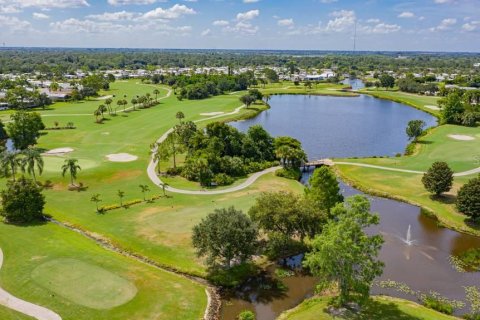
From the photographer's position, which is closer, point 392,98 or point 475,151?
point 475,151

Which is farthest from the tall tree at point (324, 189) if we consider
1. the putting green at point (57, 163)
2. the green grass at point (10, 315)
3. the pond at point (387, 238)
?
the putting green at point (57, 163)

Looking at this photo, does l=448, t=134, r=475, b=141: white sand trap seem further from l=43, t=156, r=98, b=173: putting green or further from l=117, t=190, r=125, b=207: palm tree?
l=43, t=156, r=98, b=173: putting green

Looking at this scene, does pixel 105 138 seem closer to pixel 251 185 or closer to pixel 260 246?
pixel 251 185

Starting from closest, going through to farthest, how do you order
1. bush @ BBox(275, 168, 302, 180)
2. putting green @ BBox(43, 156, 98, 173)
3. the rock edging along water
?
1. the rock edging along water
2. bush @ BBox(275, 168, 302, 180)
3. putting green @ BBox(43, 156, 98, 173)

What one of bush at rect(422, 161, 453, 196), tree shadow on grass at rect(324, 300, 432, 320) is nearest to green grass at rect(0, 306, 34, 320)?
tree shadow on grass at rect(324, 300, 432, 320)

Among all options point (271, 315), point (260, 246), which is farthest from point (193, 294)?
point (260, 246)
